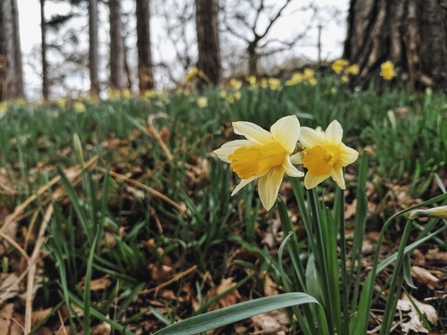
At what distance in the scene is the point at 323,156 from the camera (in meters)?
0.63

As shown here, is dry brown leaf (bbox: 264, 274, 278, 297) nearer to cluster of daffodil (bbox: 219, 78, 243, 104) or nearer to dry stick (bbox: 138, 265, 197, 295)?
dry stick (bbox: 138, 265, 197, 295)

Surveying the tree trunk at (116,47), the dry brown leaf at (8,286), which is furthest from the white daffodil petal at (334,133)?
the tree trunk at (116,47)

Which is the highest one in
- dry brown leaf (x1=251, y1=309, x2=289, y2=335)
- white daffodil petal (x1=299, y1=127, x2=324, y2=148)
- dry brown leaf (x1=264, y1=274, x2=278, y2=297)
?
white daffodil petal (x1=299, y1=127, x2=324, y2=148)

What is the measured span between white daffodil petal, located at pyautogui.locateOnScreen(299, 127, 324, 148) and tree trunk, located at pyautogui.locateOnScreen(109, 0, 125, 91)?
365 inches

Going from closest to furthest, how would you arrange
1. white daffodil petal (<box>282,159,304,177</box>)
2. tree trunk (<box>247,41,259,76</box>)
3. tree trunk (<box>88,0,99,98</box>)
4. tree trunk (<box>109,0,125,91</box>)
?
1. white daffodil petal (<box>282,159,304,177</box>)
2. tree trunk (<box>247,41,259,76</box>)
3. tree trunk (<box>109,0,125,91</box>)
4. tree trunk (<box>88,0,99,98</box>)

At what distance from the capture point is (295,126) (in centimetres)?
61

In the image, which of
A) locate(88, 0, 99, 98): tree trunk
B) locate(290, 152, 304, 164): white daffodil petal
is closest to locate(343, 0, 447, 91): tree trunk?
locate(290, 152, 304, 164): white daffodil petal

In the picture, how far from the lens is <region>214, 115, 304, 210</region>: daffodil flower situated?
0.62 m

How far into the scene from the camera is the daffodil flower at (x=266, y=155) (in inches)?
24.3

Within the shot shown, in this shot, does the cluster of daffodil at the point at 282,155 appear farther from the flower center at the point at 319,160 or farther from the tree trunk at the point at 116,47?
the tree trunk at the point at 116,47

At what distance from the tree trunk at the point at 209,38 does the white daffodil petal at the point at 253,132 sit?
4.81 meters

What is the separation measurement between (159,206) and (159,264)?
280 millimetres

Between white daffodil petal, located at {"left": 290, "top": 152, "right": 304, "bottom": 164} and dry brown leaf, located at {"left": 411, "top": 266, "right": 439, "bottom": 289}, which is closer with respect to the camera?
white daffodil petal, located at {"left": 290, "top": 152, "right": 304, "bottom": 164}

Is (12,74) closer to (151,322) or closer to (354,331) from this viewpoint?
(151,322)
